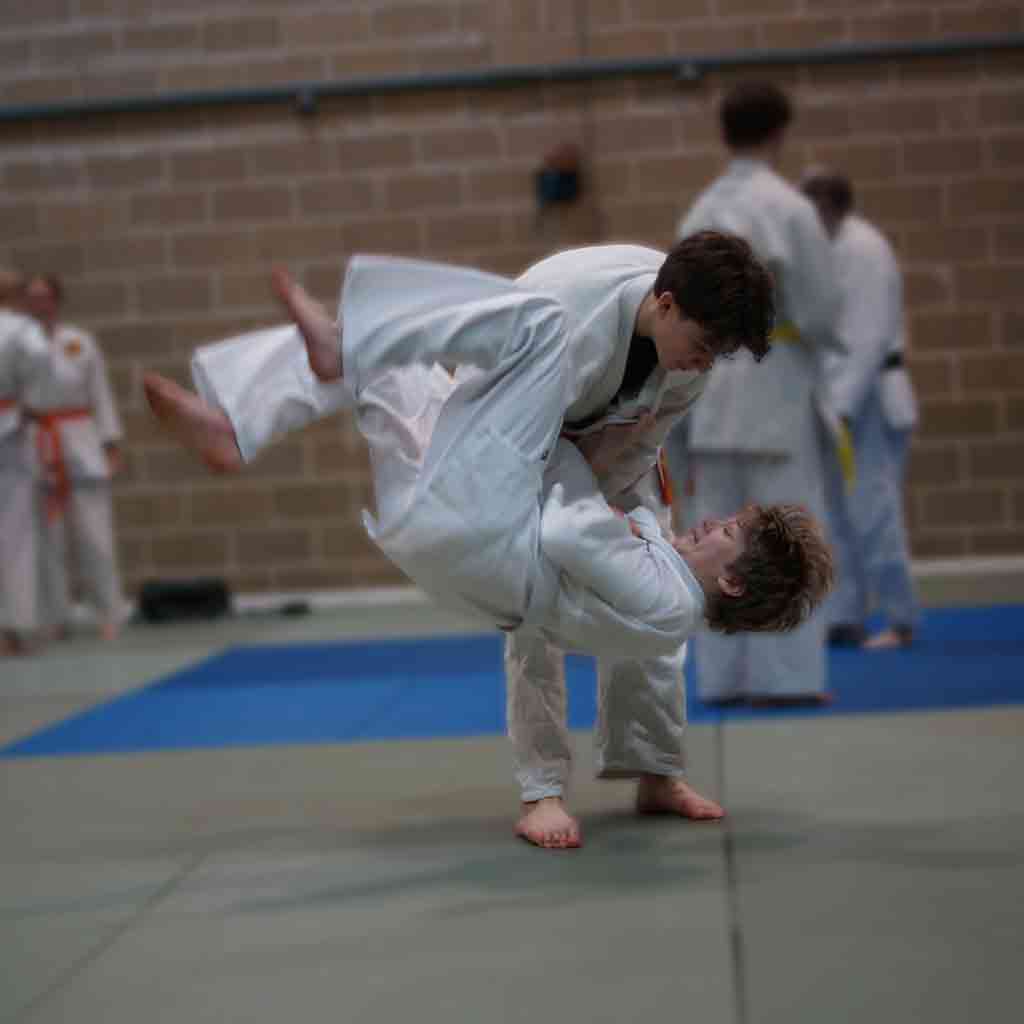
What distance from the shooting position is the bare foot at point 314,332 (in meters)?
2.51

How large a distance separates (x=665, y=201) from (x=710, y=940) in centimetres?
606

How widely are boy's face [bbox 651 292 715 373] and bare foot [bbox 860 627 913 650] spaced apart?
3.10 metres

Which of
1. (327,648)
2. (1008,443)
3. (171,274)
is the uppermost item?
(171,274)

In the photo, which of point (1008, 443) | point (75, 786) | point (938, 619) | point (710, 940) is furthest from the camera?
point (1008, 443)

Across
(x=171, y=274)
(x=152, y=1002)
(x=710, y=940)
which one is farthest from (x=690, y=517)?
(x=171, y=274)

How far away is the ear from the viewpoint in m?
2.63

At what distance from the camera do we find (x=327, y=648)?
249 inches

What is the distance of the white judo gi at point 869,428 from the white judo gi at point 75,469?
11.0 ft

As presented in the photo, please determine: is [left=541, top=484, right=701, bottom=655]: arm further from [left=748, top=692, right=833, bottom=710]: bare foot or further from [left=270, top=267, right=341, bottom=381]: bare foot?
[left=748, top=692, right=833, bottom=710]: bare foot

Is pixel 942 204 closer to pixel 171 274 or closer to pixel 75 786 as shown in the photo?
pixel 171 274

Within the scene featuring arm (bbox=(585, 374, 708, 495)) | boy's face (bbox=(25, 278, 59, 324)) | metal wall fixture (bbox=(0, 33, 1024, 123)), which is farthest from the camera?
metal wall fixture (bbox=(0, 33, 1024, 123))

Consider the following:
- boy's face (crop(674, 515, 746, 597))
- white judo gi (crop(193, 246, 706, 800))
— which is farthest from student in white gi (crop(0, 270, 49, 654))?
boy's face (crop(674, 515, 746, 597))

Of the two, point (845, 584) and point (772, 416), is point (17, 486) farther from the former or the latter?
point (772, 416)

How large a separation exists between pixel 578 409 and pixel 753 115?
194cm
